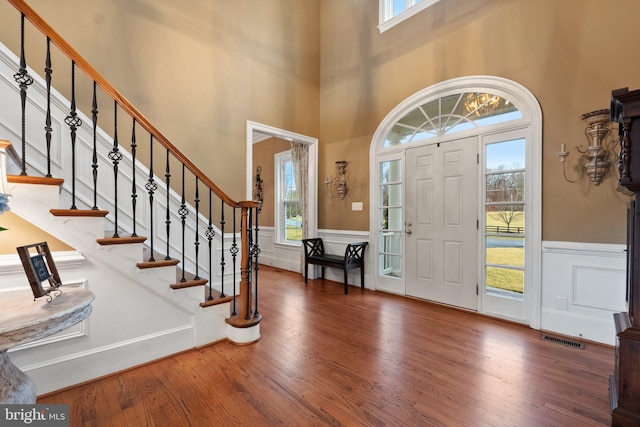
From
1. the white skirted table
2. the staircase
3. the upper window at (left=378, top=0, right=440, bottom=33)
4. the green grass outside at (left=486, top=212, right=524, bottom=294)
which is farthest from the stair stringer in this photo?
the upper window at (left=378, top=0, right=440, bottom=33)

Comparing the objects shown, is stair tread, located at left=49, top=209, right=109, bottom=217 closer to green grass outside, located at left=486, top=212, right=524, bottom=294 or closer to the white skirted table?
the white skirted table

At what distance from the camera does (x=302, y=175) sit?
551 cm

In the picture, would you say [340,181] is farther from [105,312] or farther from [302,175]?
[105,312]

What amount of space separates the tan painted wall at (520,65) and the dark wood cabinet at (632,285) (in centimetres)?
140

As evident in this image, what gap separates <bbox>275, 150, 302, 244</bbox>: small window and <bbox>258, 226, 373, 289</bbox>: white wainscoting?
26 cm

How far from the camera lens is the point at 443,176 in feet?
12.3

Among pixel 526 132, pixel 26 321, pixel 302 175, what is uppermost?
pixel 526 132

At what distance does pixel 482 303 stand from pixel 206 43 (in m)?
4.88

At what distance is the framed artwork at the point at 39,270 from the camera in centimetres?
135

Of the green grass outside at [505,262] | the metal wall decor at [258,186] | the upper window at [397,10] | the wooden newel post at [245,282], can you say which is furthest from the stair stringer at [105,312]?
the metal wall decor at [258,186]

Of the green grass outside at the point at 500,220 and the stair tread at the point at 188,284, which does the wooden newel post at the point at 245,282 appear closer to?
the stair tread at the point at 188,284

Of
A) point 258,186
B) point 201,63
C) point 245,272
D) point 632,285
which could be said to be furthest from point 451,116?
point 258,186

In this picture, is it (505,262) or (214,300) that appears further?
(505,262)

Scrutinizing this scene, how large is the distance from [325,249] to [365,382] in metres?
3.23
